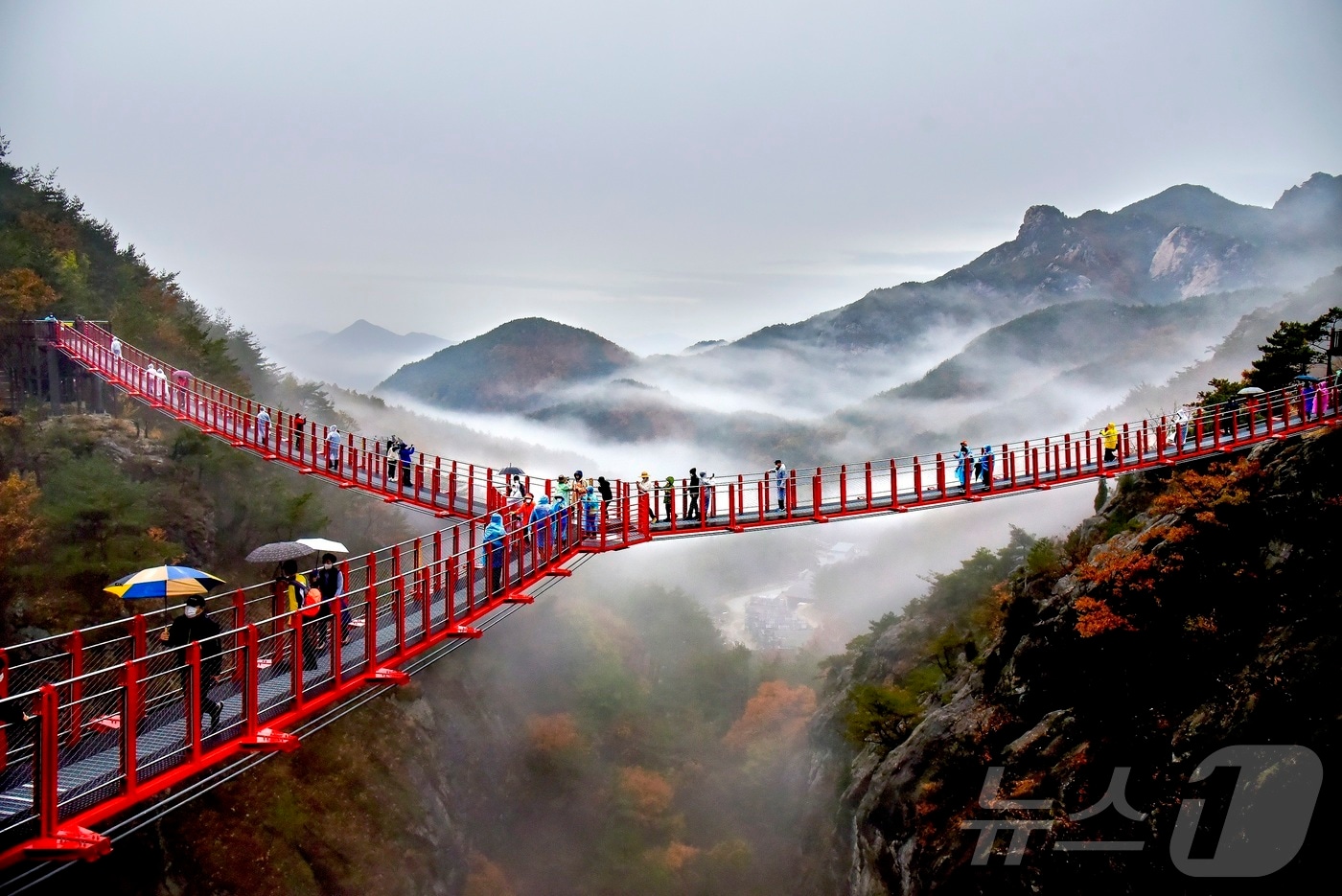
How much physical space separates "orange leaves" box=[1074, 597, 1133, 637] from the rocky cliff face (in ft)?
0.14

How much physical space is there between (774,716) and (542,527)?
4913 cm

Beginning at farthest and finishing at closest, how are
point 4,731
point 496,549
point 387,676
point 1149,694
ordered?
point 1149,694, point 496,549, point 387,676, point 4,731

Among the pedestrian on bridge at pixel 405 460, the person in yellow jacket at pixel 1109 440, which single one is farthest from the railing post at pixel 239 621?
the person in yellow jacket at pixel 1109 440

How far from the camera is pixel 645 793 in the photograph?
55.0 metres

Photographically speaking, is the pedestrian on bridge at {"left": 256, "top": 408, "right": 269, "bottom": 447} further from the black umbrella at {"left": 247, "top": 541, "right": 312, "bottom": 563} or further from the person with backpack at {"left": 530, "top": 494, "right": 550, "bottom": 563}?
the black umbrella at {"left": 247, "top": 541, "right": 312, "bottom": 563}

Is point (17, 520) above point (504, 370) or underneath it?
underneath

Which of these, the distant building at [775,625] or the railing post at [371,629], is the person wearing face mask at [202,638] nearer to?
the railing post at [371,629]

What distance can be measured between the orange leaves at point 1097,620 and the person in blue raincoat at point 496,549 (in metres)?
11.9

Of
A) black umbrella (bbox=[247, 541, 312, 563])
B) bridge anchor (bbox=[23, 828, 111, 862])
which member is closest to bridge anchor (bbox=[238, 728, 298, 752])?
bridge anchor (bbox=[23, 828, 111, 862])

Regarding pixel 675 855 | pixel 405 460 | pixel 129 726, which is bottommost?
pixel 675 855

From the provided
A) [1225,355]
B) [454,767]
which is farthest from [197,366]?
[1225,355]

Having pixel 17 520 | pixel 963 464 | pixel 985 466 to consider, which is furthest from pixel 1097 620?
pixel 17 520

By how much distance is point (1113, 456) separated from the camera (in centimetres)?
2755

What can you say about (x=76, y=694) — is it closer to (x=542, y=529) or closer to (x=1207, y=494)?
(x=542, y=529)
